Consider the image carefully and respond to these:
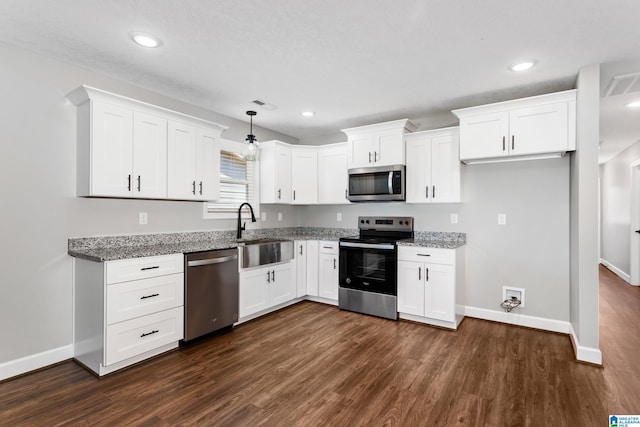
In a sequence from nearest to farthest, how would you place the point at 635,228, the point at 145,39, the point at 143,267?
the point at 145,39, the point at 143,267, the point at 635,228

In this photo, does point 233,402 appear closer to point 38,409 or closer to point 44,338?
point 38,409

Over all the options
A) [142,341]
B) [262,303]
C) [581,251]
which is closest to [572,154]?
[581,251]

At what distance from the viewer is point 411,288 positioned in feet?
12.2

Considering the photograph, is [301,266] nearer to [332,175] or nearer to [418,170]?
[332,175]

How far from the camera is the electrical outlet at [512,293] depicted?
11.9ft

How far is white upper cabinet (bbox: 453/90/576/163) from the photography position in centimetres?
297

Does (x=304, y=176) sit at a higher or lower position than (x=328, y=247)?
higher

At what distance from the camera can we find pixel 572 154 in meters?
3.20

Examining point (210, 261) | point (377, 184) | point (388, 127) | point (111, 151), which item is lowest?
point (210, 261)

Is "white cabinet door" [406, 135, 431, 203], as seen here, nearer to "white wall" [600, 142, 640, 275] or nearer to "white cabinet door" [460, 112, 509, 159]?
"white cabinet door" [460, 112, 509, 159]

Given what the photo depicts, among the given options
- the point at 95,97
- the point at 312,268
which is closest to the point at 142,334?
the point at 95,97

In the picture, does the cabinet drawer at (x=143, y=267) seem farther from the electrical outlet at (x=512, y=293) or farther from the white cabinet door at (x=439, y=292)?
the electrical outlet at (x=512, y=293)

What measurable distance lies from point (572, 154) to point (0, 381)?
5281 millimetres

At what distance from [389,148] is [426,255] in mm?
1404
